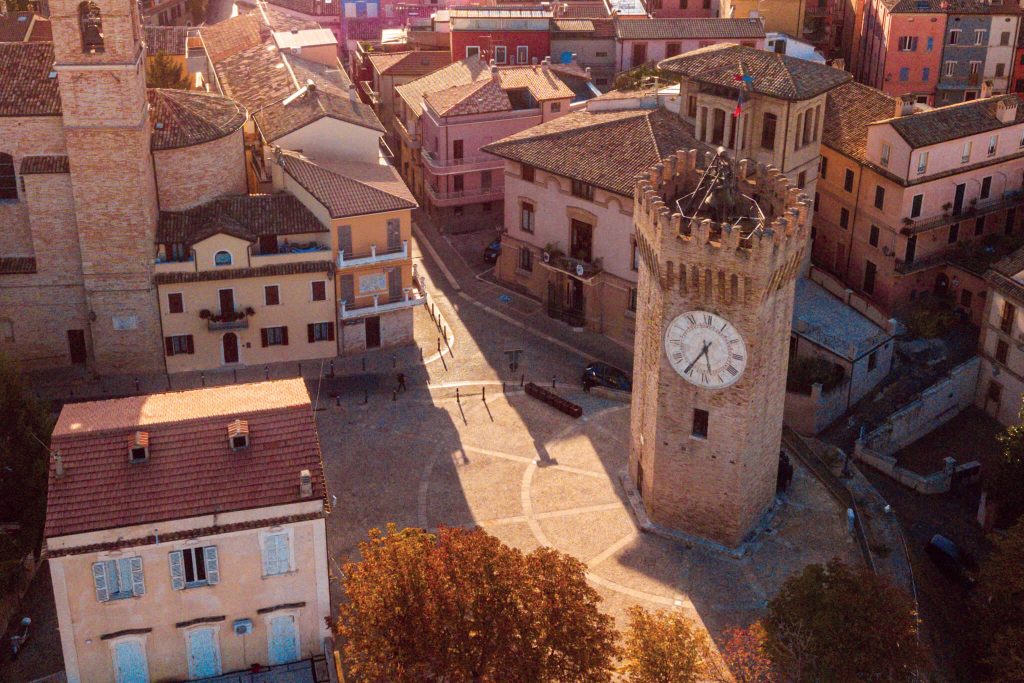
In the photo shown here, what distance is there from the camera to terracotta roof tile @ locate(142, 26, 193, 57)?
11344cm

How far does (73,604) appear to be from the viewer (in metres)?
52.7

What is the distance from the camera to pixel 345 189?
271 ft

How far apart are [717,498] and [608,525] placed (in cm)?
583

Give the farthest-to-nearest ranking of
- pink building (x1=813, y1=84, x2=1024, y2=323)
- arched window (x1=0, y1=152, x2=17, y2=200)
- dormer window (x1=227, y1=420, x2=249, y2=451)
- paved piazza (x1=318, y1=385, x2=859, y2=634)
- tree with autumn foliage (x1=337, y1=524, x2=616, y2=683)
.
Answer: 1. pink building (x1=813, y1=84, x2=1024, y2=323)
2. arched window (x1=0, y1=152, x2=17, y2=200)
3. paved piazza (x1=318, y1=385, x2=859, y2=634)
4. dormer window (x1=227, y1=420, x2=249, y2=451)
5. tree with autumn foliage (x1=337, y1=524, x2=616, y2=683)

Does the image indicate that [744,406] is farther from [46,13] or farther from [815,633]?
[46,13]

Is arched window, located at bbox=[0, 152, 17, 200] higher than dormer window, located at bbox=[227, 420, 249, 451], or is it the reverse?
arched window, located at bbox=[0, 152, 17, 200]

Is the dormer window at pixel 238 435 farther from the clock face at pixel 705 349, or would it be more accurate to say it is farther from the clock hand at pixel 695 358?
the clock hand at pixel 695 358

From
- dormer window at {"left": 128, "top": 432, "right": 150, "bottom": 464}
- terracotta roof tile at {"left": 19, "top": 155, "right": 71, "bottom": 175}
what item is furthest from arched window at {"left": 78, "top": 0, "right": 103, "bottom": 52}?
dormer window at {"left": 128, "top": 432, "right": 150, "bottom": 464}

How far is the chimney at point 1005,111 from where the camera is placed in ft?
304

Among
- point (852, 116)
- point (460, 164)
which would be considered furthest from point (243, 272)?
point (852, 116)

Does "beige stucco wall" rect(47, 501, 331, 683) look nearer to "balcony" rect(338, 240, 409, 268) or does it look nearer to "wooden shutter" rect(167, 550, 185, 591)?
"wooden shutter" rect(167, 550, 185, 591)

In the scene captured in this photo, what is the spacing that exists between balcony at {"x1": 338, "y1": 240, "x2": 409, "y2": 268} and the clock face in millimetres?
25391

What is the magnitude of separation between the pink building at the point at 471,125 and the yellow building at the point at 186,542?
156 ft

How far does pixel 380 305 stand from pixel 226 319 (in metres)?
9.38
